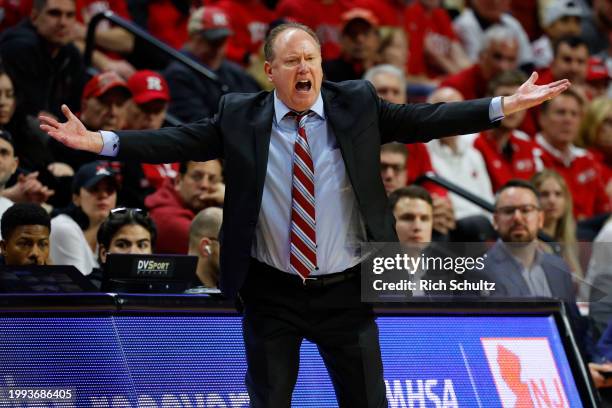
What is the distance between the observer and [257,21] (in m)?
10.5

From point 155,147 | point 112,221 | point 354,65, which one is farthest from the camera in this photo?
point 354,65

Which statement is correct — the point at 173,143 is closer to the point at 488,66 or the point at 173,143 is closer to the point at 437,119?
the point at 437,119

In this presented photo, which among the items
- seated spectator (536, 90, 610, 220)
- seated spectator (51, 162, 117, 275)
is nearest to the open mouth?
seated spectator (51, 162, 117, 275)

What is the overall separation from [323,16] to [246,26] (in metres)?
0.69

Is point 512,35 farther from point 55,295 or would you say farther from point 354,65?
point 55,295

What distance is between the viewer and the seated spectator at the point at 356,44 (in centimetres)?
978

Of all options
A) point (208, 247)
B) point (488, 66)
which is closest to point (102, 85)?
point (208, 247)

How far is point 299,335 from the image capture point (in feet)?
14.0

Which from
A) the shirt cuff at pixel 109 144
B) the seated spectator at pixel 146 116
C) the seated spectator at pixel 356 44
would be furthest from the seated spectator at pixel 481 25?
the shirt cuff at pixel 109 144

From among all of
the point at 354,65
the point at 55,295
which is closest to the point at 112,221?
the point at 55,295

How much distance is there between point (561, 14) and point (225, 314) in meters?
7.48

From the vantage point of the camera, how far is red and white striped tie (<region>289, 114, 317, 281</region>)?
13.8 ft

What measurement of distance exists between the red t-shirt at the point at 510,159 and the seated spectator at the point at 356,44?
1181 millimetres

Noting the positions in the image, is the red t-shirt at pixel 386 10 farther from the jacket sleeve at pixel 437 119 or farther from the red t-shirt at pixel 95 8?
the jacket sleeve at pixel 437 119
